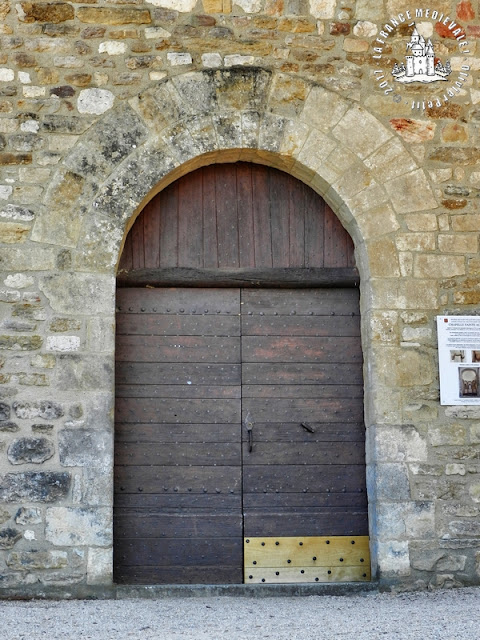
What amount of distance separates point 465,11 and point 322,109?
43.5 inches

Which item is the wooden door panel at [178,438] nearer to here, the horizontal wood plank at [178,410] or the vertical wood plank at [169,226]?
the horizontal wood plank at [178,410]

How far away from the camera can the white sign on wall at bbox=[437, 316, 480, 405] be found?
5.40 meters

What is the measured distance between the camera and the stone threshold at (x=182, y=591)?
5.04 meters

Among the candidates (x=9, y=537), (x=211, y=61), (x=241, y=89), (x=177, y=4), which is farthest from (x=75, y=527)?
(x=177, y=4)

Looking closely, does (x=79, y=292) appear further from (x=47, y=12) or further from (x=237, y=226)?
(x=47, y=12)

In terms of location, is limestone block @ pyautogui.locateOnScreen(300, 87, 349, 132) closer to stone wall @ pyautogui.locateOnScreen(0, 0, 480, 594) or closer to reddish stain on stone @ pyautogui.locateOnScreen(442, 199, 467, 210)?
stone wall @ pyautogui.locateOnScreen(0, 0, 480, 594)

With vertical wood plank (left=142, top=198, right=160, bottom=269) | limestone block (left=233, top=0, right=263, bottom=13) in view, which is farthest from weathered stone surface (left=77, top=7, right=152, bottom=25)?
vertical wood plank (left=142, top=198, right=160, bottom=269)

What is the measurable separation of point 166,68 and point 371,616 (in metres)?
→ 3.27

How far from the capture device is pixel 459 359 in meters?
5.43

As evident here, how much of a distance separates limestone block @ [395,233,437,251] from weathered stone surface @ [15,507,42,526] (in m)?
2.56

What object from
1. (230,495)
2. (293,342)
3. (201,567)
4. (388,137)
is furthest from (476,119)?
(201,567)

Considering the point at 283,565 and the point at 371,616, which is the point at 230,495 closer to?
the point at 283,565

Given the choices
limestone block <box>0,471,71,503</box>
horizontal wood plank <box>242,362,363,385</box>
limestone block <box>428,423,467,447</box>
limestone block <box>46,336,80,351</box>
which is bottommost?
limestone block <box>0,471,71,503</box>

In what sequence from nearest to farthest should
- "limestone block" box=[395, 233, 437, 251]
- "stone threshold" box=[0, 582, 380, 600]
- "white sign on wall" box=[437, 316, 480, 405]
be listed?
1. "stone threshold" box=[0, 582, 380, 600]
2. "white sign on wall" box=[437, 316, 480, 405]
3. "limestone block" box=[395, 233, 437, 251]
